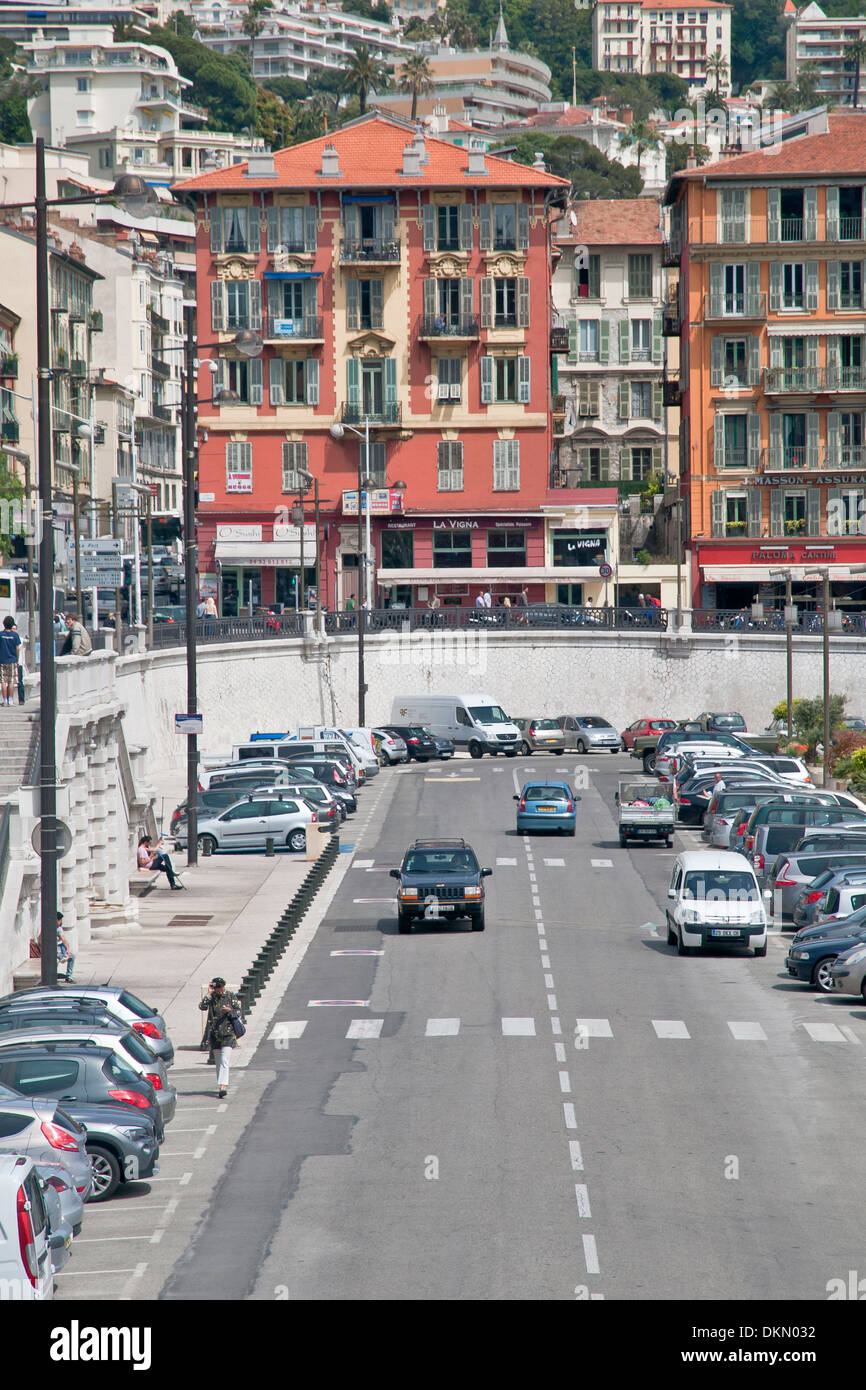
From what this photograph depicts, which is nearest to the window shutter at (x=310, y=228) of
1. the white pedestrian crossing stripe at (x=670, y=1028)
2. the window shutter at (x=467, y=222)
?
the window shutter at (x=467, y=222)

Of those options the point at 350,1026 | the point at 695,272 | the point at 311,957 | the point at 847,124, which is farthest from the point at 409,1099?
the point at 847,124

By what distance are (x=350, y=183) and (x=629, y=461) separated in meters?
32.9

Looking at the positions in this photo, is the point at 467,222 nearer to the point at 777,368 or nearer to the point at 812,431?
the point at 777,368

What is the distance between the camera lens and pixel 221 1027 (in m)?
23.4

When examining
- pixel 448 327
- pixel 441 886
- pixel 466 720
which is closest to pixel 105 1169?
pixel 441 886

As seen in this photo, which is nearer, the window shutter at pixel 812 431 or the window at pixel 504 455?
the window shutter at pixel 812 431

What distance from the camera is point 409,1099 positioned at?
22.3 m

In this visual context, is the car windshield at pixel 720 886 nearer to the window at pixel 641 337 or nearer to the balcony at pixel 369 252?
the balcony at pixel 369 252

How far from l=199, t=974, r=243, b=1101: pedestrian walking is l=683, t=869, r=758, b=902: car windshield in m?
11.1

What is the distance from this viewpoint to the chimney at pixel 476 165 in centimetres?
8500

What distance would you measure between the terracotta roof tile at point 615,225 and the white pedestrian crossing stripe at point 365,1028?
275ft

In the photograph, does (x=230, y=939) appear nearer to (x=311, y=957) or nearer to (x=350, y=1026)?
(x=311, y=957)

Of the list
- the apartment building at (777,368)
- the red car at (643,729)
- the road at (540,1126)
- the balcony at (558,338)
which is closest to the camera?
the road at (540,1126)

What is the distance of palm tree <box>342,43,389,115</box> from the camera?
159250 mm
